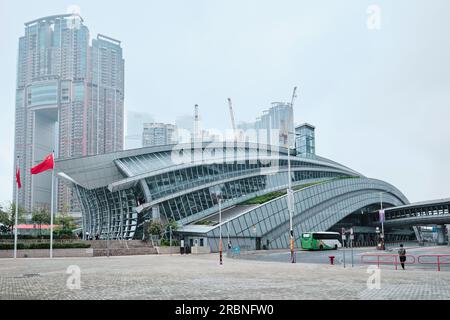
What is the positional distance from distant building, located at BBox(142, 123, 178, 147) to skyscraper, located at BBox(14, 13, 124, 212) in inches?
1157

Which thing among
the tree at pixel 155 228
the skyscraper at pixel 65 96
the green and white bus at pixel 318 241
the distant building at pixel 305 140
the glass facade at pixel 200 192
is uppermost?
the skyscraper at pixel 65 96

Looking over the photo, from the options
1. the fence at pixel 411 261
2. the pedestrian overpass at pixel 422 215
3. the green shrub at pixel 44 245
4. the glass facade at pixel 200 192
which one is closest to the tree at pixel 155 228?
the glass facade at pixel 200 192

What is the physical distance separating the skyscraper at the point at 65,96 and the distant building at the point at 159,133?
1157 inches

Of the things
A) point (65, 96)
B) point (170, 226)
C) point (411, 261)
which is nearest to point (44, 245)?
point (170, 226)

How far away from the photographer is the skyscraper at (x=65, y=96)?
165125mm

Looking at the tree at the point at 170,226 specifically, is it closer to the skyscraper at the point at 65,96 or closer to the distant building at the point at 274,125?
the distant building at the point at 274,125

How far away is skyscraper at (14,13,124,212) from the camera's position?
16512cm

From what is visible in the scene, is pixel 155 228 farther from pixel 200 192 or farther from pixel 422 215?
pixel 422 215

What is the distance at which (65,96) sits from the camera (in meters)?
168

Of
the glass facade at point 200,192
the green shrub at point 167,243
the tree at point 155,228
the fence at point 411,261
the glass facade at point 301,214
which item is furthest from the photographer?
the glass facade at point 200,192

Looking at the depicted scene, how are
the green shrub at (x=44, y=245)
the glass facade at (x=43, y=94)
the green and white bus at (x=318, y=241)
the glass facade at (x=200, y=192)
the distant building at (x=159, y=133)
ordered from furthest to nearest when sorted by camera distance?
the glass facade at (x=43, y=94) < the distant building at (x=159, y=133) < the glass facade at (x=200, y=192) < the green and white bus at (x=318, y=241) < the green shrub at (x=44, y=245)

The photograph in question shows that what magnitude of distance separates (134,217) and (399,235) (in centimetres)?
8976

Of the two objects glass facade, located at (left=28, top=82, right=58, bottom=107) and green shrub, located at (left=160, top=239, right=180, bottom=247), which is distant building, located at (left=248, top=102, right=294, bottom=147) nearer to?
green shrub, located at (left=160, top=239, right=180, bottom=247)
